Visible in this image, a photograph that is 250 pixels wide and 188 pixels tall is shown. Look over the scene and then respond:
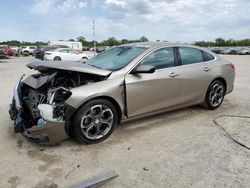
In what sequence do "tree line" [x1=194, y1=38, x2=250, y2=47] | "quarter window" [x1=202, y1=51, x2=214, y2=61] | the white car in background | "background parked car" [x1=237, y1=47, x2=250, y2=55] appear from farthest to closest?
1. "tree line" [x1=194, y1=38, x2=250, y2=47]
2. "background parked car" [x1=237, y1=47, x2=250, y2=55]
3. the white car in background
4. "quarter window" [x1=202, y1=51, x2=214, y2=61]

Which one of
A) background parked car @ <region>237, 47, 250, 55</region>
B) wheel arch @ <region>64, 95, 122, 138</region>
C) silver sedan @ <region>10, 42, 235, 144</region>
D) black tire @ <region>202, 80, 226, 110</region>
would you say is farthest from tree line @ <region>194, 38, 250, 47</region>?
A: wheel arch @ <region>64, 95, 122, 138</region>

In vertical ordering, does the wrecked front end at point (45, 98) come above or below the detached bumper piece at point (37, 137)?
above

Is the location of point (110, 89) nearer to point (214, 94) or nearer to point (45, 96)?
point (45, 96)

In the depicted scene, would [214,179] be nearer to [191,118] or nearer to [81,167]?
[81,167]

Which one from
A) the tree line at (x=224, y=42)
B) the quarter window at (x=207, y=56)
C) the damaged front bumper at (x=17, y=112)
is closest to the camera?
the damaged front bumper at (x=17, y=112)

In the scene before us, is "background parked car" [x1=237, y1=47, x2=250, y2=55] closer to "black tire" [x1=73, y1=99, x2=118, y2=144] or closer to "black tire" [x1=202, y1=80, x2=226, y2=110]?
"black tire" [x1=202, y1=80, x2=226, y2=110]

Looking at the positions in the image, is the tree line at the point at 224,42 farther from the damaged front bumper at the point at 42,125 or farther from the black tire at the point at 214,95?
the damaged front bumper at the point at 42,125

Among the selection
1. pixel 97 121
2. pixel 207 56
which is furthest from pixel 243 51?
pixel 97 121

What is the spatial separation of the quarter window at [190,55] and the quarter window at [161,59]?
267mm

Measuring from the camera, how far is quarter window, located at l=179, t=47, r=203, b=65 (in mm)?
4789

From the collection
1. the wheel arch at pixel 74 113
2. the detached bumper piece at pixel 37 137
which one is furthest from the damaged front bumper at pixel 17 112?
the wheel arch at pixel 74 113

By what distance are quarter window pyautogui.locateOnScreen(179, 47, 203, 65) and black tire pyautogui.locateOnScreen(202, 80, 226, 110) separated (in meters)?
0.63

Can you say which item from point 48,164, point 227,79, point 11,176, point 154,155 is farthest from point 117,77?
point 227,79

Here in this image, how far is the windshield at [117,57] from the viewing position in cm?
421
